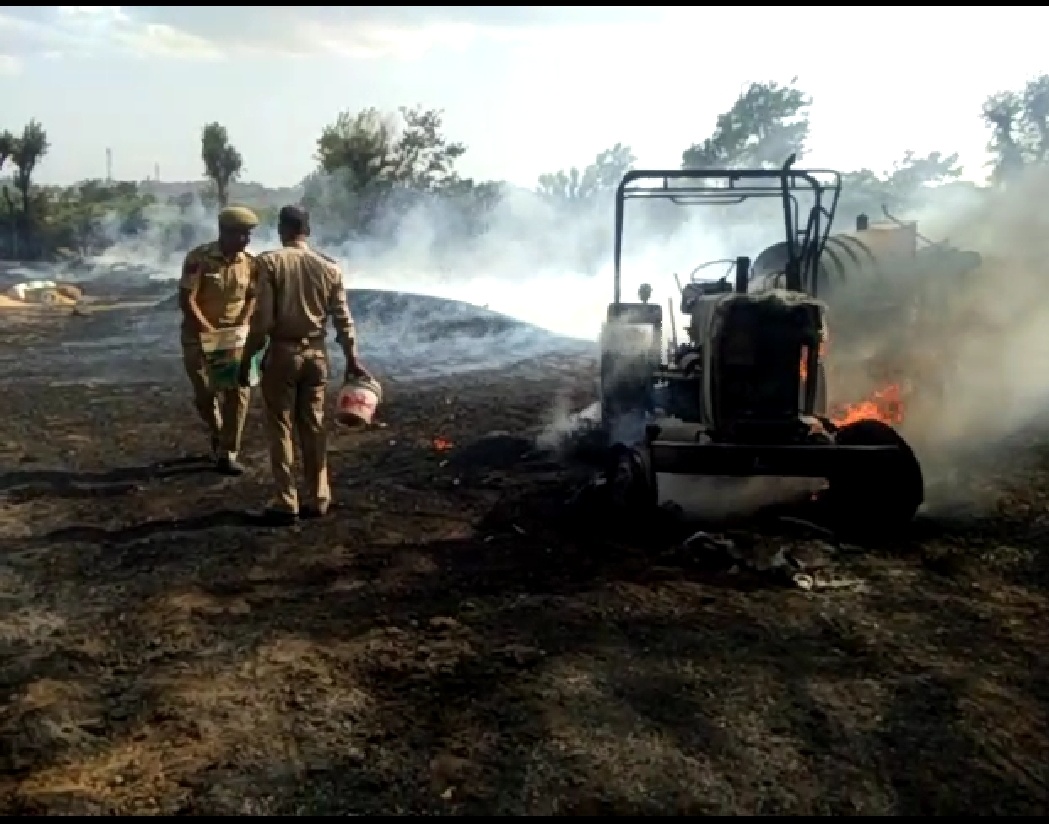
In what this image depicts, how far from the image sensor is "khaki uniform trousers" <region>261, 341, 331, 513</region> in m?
6.79

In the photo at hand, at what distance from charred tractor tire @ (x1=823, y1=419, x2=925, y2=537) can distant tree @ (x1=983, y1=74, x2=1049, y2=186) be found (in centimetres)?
2916

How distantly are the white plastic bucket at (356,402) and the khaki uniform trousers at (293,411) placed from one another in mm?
207

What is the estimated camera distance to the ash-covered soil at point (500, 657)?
11.4 feet

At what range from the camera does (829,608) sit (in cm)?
511

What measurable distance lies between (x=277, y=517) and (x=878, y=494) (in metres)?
3.74

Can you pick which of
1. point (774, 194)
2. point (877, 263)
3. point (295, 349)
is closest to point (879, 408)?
point (877, 263)

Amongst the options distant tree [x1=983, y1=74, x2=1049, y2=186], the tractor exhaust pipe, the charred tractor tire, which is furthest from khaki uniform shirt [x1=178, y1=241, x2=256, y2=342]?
distant tree [x1=983, y1=74, x2=1049, y2=186]

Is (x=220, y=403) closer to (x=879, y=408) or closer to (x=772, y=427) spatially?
(x=772, y=427)

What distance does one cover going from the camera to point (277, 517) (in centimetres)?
681

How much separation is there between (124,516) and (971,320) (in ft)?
30.2

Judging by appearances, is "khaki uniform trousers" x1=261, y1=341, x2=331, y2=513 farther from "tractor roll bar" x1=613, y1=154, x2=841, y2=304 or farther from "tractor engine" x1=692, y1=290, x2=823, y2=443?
"tractor roll bar" x1=613, y1=154, x2=841, y2=304

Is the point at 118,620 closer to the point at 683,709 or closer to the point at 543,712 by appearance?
the point at 543,712

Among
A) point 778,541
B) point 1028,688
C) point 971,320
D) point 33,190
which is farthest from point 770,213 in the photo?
point 33,190

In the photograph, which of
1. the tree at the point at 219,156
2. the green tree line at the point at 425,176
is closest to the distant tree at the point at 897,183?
the green tree line at the point at 425,176
